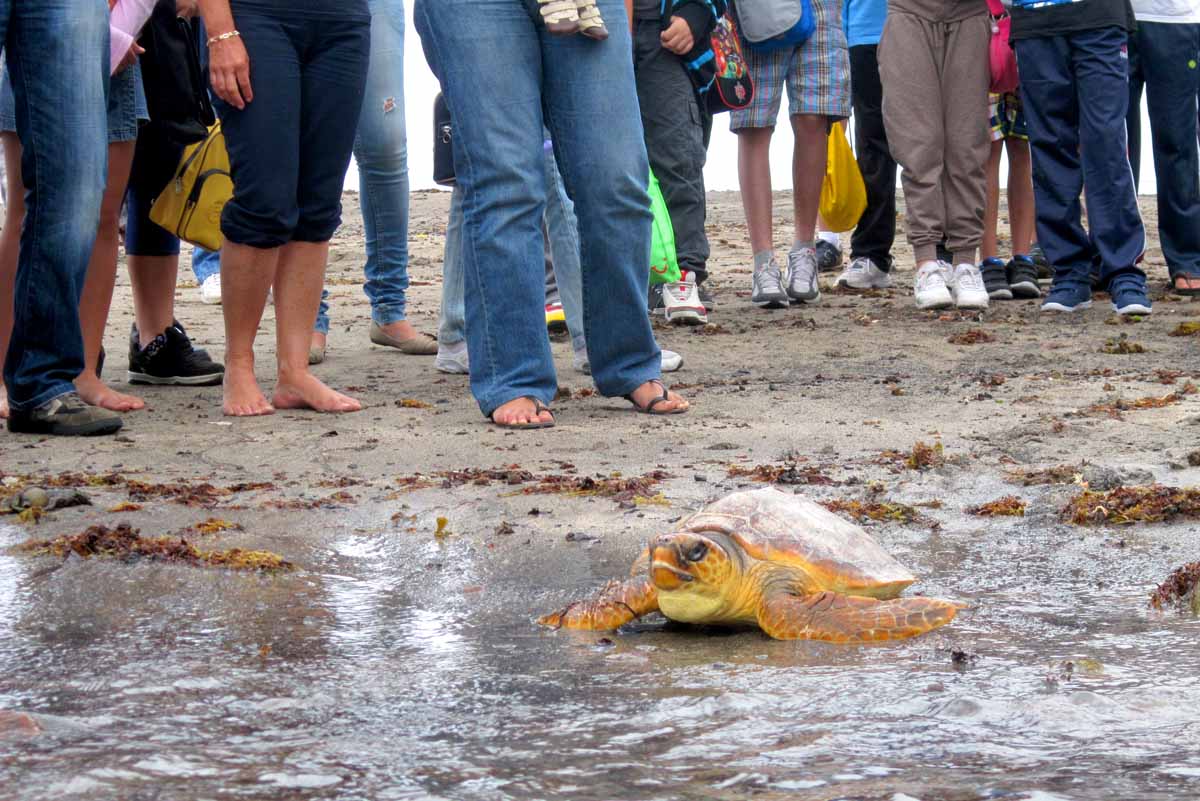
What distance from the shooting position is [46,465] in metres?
3.82

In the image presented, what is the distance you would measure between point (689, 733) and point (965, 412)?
Result: 2.65m

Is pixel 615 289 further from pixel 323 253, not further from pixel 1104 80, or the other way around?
pixel 1104 80

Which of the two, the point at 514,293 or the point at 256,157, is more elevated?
the point at 256,157

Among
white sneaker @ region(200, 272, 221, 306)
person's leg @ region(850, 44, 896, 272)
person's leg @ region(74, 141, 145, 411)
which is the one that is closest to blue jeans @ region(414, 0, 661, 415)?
person's leg @ region(74, 141, 145, 411)

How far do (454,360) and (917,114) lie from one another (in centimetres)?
277

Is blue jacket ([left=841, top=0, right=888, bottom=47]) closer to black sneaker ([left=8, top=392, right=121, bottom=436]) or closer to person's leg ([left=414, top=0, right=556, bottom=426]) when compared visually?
person's leg ([left=414, top=0, right=556, bottom=426])

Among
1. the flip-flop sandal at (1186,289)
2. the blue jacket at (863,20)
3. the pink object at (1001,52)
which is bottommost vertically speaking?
the flip-flop sandal at (1186,289)

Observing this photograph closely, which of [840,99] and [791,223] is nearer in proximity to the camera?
[840,99]

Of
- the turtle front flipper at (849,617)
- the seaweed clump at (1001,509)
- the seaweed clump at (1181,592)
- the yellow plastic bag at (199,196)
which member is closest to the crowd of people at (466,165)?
the yellow plastic bag at (199,196)

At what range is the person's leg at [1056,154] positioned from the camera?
20.7 ft

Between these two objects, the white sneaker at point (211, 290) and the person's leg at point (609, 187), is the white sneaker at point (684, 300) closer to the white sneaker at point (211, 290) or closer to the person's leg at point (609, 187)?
the person's leg at point (609, 187)

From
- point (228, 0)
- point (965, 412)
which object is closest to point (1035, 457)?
point (965, 412)

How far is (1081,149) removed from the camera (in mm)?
6367

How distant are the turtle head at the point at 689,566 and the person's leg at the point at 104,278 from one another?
2.82m
